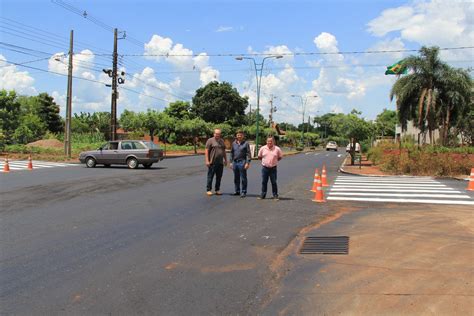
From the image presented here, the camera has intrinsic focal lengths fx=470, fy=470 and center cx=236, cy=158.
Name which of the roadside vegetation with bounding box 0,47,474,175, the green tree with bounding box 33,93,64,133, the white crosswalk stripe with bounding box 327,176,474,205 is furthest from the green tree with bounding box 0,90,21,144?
the white crosswalk stripe with bounding box 327,176,474,205

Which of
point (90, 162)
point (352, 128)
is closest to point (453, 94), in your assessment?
point (352, 128)

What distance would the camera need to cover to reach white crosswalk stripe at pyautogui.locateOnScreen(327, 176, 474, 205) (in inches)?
486

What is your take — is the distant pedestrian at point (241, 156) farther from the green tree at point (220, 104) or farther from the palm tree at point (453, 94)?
the green tree at point (220, 104)

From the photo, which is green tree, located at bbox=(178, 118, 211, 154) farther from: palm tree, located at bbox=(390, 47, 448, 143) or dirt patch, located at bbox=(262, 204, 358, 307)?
dirt patch, located at bbox=(262, 204, 358, 307)

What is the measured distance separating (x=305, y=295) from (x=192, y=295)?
1.16 meters

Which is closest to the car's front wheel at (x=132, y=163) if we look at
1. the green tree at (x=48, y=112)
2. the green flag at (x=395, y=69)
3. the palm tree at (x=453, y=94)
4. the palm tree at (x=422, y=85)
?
the palm tree at (x=422, y=85)

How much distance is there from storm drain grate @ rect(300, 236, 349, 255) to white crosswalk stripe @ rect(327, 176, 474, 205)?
5.08 metres

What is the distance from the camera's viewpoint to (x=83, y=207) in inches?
408

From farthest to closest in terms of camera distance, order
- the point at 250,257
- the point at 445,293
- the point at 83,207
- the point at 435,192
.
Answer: the point at 435,192 → the point at 83,207 → the point at 250,257 → the point at 445,293

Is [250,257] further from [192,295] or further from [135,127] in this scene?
[135,127]

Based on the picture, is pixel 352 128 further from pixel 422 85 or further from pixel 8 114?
pixel 8 114

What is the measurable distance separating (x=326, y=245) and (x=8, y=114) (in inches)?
1654

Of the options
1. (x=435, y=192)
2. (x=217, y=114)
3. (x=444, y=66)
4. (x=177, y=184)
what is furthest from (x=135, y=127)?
(x=435, y=192)

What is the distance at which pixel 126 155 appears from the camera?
80.3 feet
